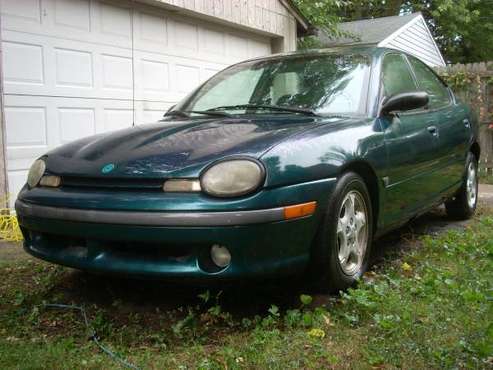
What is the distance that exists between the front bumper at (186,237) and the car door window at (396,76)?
4.68ft

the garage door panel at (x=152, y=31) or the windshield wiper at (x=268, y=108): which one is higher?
the garage door panel at (x=152, y=31)

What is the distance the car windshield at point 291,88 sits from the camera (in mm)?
3643

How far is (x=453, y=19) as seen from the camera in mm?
25281

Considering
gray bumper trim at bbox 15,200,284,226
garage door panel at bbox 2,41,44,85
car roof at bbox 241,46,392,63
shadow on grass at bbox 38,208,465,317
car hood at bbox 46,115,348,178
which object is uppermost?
garage door panel at bbox 2,41,44,85

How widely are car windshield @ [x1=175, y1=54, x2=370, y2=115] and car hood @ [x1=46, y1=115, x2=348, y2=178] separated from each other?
10.6 inches

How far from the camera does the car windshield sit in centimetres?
364

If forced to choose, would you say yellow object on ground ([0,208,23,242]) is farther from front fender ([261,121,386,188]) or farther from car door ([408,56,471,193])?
car door ([408,56,471,193])

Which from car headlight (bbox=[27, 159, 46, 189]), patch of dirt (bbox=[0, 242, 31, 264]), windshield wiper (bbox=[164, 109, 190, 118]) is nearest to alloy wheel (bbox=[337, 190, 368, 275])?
windshield wiper (bbox=[164, 109, 190, 118])

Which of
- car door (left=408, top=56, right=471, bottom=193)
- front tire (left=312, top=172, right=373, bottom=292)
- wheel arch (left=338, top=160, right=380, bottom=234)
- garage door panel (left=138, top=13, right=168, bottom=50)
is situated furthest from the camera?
garage door panel (left=138, top=13, right=168, bottom=50)

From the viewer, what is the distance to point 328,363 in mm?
2346

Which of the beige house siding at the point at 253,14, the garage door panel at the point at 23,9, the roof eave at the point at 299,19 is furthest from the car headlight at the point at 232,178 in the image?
the roof eave at the point at 299,19

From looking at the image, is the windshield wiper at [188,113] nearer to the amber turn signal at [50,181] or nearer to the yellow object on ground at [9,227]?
the amber turn signal at [50,181]

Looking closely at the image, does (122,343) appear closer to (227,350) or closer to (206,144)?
(227,350)

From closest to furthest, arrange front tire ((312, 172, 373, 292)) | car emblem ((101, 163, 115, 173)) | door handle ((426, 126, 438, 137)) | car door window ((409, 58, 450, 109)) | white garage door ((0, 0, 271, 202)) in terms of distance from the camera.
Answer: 1. car emblem ((101, 163, 115, 173))
2. front tire ((312, 172, 373, 292))
3. door handle ((426, 126, 438, 137))
4. car door window ((409, 58, 450, 109))
5. white garage door ((0, 0, 271, 202))
